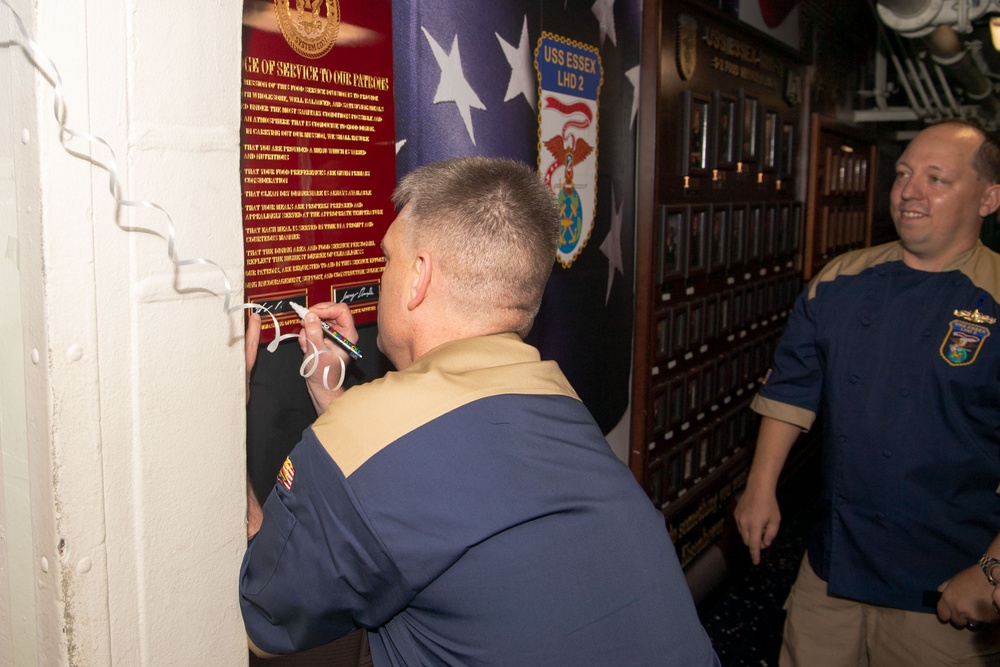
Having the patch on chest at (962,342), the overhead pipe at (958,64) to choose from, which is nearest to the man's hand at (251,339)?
the patch on chest at (962,342)

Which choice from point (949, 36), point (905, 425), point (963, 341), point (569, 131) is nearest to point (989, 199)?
point (963, 341)

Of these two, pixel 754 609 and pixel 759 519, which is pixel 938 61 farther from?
pixel 759 519

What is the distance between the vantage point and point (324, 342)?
5.08 feet

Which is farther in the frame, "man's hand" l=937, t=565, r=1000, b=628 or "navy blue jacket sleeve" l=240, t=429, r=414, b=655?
"man's hand" l=937, t=565, r=1000, b=628

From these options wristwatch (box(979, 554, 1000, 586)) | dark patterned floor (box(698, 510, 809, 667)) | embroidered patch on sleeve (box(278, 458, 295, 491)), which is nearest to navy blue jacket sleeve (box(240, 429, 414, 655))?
embroidered patch on sleeve (box(278, 458, 295, 491))

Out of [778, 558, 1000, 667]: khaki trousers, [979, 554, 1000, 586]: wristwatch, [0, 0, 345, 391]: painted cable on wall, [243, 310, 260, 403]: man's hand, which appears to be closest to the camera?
[0, 0, 345, 391]: painted cable on wall

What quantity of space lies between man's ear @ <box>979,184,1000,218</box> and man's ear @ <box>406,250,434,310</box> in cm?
170

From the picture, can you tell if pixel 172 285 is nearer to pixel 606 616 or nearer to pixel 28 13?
pixel 28 13

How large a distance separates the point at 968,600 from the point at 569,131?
5.12ft

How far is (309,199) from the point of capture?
1.57 metres

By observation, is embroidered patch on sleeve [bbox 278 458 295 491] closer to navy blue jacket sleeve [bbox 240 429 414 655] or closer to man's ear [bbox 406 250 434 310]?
navy blue jacket sleeve [bbox 240 429 414 655]

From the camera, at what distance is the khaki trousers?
2018 mm

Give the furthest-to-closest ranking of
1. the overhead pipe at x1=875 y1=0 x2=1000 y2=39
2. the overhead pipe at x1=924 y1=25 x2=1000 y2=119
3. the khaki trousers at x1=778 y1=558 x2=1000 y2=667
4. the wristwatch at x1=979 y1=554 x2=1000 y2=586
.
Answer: the overhead pipe at x1=924 y1=25 x2=1000 y2=119 → the overhead pipe at x1=875 y1=0 x2=1000 y2=39 → the khaki trousers at x1=778 y1=558 x2=1000 y2=667 → the wristwatch at x1=979 y1=554 x2=1000 y2=586

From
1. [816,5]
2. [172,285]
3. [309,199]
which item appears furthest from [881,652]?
[816,5]
